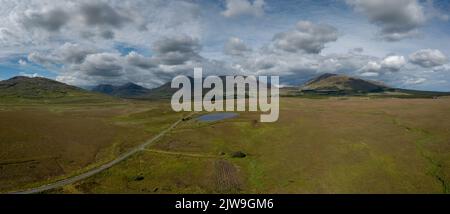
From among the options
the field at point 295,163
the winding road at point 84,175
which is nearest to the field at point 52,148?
the winding road at point 84,175

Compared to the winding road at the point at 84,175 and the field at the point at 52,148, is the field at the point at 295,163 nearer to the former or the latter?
the winding road at the point at 84,175

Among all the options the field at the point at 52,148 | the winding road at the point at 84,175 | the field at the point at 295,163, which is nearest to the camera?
the winding road at the point at 84,175

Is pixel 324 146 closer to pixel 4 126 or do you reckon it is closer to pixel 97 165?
pixel 97 165

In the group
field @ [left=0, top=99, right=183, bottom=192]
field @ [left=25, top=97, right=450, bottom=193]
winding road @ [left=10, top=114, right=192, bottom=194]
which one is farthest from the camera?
field @ [left=0, top=99, right=183, bottom=192]

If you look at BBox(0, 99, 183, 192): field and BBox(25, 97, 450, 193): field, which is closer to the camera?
BBox(25, 97, 450, 193): field

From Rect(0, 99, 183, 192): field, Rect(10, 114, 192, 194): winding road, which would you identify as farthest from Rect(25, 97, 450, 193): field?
Rect(0, 99, 183, 192): field

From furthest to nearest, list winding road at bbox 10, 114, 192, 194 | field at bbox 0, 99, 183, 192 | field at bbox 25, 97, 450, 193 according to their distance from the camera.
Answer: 1. field at bbox 0, 99, 183, 192
2. field at bbox 25, 97, 450, 193
3. winding road at bbox 10, 114, 192, 194

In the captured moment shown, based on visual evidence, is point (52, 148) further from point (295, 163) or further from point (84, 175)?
point (295, 163)

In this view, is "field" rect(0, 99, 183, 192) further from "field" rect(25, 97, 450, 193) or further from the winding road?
"field" rect(25, 97, 450, 193)

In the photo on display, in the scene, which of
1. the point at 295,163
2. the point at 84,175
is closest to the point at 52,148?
the point at 84,175
